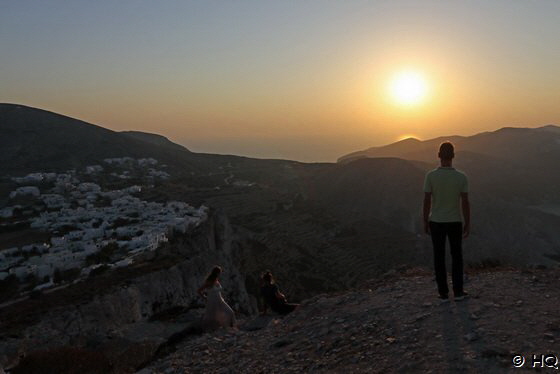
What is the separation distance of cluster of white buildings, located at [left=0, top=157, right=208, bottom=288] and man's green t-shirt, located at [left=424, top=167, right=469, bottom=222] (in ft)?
93.7

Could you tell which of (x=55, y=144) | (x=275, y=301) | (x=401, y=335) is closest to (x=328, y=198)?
(x=55, y=144)

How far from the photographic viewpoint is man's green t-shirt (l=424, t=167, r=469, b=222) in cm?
723

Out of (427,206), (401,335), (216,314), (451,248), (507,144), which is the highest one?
(507,144)

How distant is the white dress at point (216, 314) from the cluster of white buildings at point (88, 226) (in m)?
23.9

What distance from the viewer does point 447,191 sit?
7.25 metres

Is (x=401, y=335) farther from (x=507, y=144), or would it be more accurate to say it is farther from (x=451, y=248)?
(x=507, y=144)

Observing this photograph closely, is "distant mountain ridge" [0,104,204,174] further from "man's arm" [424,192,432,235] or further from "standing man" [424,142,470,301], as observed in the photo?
"standing man" [424,142,470,301]

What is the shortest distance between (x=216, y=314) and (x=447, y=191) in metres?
5.43

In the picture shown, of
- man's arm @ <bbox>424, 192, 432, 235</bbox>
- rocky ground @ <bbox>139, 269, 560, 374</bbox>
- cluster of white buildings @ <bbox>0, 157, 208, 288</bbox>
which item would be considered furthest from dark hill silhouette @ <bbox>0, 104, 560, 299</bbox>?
man's arm @ <bbox>424, 192, 432, 235</bbox>

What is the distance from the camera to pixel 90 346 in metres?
15.9

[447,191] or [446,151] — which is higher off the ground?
[446,151]

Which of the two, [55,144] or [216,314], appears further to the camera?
[55,144]

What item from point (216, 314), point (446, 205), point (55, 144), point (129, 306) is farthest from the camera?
point (55, 144)

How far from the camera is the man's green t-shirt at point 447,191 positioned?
723 centimetres
